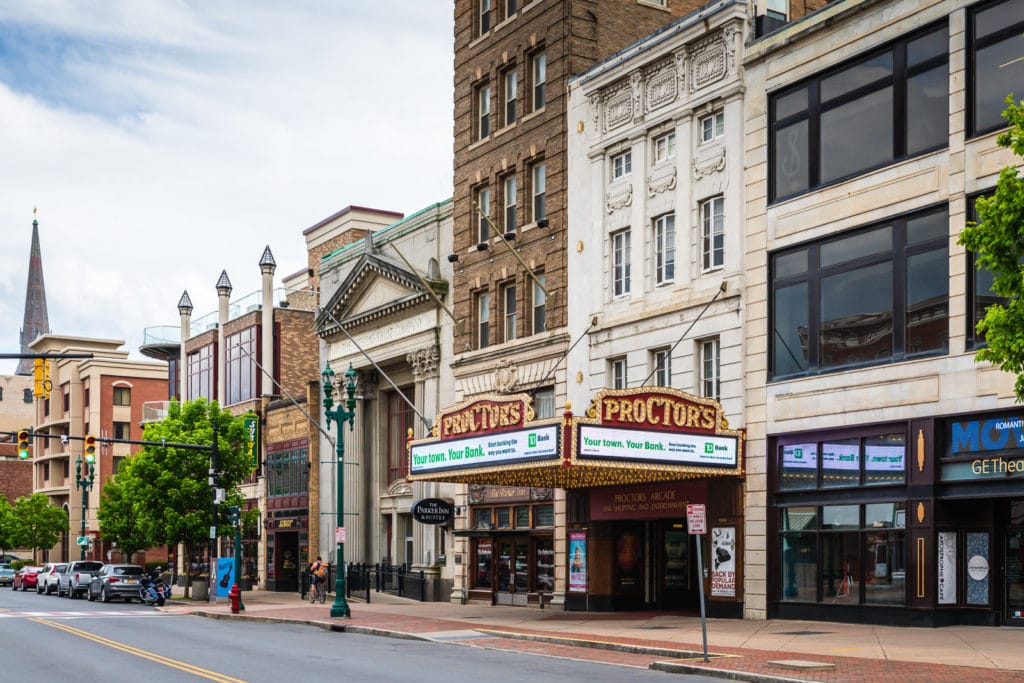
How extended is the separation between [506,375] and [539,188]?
6.04m

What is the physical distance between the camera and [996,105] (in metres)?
25.3

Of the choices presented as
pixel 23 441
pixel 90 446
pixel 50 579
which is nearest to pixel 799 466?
pixel 23 441

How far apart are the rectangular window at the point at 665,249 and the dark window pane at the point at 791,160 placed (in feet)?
13.6

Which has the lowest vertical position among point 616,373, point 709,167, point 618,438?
point 618,438

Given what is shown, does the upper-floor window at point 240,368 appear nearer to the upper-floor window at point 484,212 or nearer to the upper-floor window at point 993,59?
the upper-floor window at point 484,212

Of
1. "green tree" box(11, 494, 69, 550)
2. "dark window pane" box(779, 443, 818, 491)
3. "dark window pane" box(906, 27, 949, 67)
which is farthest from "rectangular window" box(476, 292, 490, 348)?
"green tree" box(11, 494, 69, 550)

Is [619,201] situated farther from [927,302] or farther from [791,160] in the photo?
[927,302]

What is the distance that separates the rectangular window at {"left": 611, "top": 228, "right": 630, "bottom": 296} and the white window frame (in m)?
3.61

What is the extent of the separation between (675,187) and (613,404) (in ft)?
23.4

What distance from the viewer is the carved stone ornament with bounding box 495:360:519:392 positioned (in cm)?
4097

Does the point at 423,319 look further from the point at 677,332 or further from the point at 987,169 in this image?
the point at 987,169

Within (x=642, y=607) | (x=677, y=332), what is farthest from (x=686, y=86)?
(x=642, y=607)

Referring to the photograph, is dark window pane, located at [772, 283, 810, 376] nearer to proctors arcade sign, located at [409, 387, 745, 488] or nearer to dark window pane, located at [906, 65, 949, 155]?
proctors arcade sign, located at [409, 387, 745, 488]

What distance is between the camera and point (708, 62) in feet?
108
